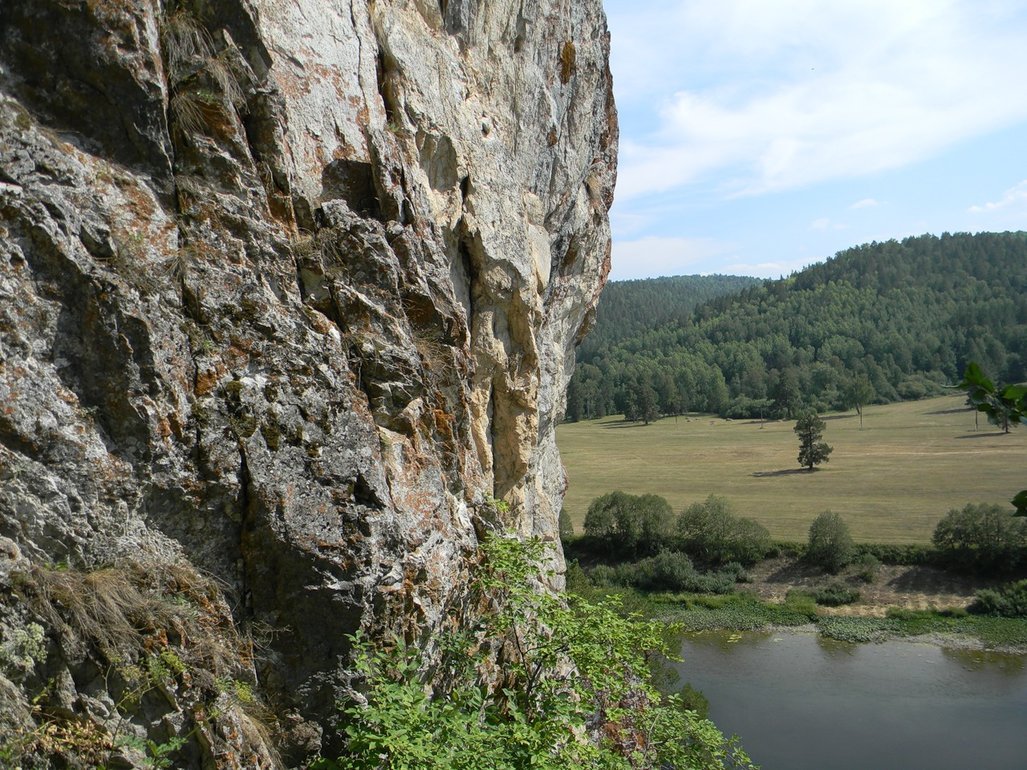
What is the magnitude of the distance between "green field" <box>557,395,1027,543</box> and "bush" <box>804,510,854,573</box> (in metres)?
3.03

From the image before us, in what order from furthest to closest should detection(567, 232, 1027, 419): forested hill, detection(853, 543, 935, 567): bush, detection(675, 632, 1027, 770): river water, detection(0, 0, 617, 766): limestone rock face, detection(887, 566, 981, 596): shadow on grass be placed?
detection(567, 232, 1027, 419): forested hill, detection(853, 543, 935, 567): bush, detection(887, 566, 981, 596): shadow on grass, detection(675, 632, 1027, 770): river water, detection(0, 0, 617, 766): limestone rock face

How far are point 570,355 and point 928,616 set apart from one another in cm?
3138

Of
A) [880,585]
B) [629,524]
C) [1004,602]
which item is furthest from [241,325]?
[629,524]

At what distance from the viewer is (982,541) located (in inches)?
1646

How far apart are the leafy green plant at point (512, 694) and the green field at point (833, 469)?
146ft

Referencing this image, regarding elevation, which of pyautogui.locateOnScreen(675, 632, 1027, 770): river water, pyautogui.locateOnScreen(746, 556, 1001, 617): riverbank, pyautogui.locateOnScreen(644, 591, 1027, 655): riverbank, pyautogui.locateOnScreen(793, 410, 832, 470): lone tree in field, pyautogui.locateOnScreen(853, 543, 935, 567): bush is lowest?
pyautogui.locateOnScreen(675, 632, 1027, 770): river water

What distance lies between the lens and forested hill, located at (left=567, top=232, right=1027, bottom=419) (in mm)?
124500

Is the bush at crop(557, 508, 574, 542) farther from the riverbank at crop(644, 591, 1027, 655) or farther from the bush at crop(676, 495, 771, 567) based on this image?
the riverbank at crop(644, 591, 1027, 655)

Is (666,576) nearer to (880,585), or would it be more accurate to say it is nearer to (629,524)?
(629,524)

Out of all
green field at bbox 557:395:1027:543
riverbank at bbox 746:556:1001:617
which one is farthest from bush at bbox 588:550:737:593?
green field at bbox 557:395:1027:543

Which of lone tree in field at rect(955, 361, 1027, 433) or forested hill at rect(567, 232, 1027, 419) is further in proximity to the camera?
forested hill at rect(567, 232, 1027, 419)

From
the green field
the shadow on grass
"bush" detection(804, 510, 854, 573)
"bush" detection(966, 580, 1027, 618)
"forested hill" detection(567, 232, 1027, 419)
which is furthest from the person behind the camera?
"forested hill" detection(567, 232, 1027, 419)

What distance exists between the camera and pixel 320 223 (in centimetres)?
664

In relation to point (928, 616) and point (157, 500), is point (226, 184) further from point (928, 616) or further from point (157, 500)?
point (928, 616)
